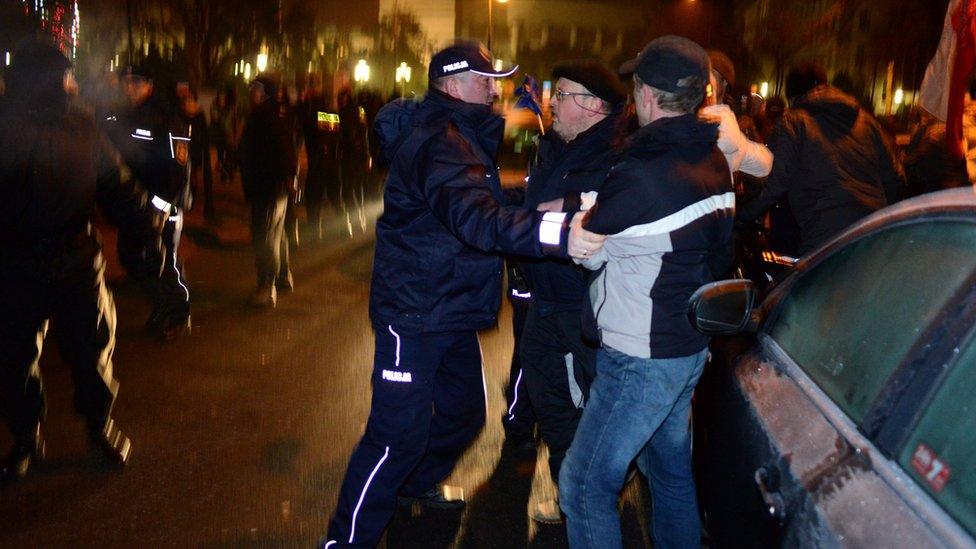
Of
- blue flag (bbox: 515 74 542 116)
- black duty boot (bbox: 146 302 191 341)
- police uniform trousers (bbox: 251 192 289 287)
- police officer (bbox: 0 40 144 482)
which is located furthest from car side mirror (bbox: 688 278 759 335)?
police uniform trousers (bbox: 251 192 289 287)

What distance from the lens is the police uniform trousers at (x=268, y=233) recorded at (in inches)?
305

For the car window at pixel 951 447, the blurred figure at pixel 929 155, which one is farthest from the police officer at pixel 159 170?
the blurred figure at pixel 929 155

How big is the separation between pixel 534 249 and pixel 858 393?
123 centimetres

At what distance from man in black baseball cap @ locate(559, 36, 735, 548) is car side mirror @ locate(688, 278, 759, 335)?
0.13m

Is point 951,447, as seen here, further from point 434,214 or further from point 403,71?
point 403,71

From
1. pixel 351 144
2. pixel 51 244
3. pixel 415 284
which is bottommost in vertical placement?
pixel 351 144

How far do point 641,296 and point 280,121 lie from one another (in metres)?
5.95

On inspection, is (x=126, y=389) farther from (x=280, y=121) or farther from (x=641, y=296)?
(x=641, y=296)

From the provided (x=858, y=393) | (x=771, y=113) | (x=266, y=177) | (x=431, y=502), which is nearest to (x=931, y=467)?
(x=858, y=393)

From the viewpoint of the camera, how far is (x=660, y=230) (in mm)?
2648

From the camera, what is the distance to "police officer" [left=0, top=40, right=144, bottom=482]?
380 cm

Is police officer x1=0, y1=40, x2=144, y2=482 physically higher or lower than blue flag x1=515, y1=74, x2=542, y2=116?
lower

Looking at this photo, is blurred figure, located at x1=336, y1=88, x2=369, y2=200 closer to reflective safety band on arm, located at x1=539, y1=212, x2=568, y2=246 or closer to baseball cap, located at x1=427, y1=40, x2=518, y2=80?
baseball cap, located at x1=427, y1=40, x2=518, y2=80

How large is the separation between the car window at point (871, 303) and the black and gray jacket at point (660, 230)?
13.6 inches
